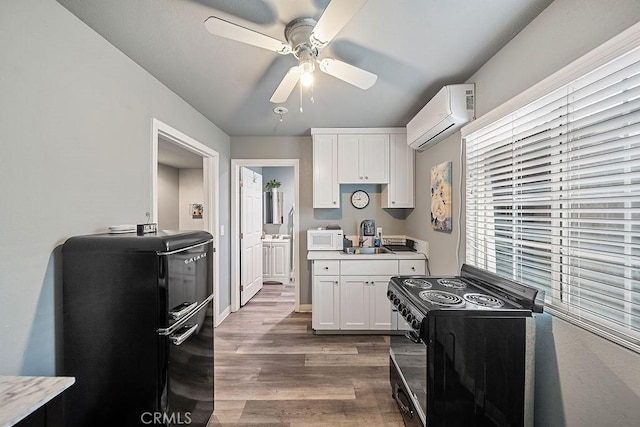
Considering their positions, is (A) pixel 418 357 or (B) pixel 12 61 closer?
(B) pixel 12 61

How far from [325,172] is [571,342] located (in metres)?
2.61

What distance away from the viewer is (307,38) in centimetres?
144

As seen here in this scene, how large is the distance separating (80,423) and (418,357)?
1.68 metres

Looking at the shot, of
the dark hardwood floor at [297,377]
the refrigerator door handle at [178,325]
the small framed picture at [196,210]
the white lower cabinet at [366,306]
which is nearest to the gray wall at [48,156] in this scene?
the refrigerator door handle at [178,325]

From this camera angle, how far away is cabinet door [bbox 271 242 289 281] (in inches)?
202

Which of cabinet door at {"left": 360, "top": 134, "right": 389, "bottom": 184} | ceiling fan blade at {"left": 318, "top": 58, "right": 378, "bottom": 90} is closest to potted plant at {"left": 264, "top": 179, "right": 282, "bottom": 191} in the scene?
cabinet door at {"left": 360, "top": 134, "right": 389, "bottom": 184}

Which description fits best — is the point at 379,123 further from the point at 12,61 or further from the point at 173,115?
the point at 12,61

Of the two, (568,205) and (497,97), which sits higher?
(497,97)

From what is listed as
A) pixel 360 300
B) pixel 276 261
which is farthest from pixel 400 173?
pixel 276 261

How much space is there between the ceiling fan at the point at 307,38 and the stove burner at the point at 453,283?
140 cm

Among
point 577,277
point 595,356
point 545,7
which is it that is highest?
point 545,7

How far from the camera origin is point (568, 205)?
4.05 feet

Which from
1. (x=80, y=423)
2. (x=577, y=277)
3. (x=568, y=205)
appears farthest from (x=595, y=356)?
(x=80, y=423)

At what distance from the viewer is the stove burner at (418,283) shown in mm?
1733
